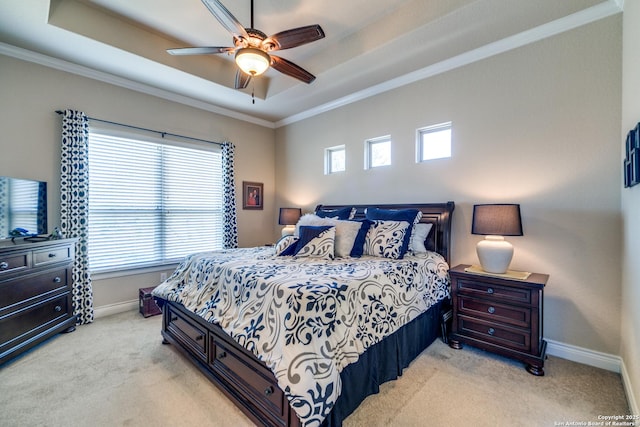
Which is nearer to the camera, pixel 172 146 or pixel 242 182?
pixel 172 146

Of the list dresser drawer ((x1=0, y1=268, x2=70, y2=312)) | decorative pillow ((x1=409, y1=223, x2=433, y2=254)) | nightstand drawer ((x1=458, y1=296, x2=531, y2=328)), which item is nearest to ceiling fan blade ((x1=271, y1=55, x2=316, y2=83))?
decorative pillow ((x1=409, y1=223, x2=433, y2=254))

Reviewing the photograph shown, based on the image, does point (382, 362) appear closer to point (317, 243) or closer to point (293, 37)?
point (317, 243)

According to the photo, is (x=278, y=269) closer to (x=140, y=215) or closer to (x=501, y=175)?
(x=501, y=175)

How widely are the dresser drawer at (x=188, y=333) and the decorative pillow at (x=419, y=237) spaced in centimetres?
213

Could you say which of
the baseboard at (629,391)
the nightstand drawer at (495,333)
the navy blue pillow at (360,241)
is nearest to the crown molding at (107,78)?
the navy blue pillow at (360,241)

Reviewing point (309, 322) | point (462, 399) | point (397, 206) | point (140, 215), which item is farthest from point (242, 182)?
point (462, 399)

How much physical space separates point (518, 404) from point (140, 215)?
14.2 ft

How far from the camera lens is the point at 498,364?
A: 229 cm

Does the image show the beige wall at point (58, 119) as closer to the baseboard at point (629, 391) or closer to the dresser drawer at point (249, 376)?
the dresser drawer at point (249, 376)

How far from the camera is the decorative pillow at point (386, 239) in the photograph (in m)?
2.66

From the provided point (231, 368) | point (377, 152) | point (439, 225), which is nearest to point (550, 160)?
point (439, 225)

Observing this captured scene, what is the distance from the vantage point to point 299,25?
2918mm

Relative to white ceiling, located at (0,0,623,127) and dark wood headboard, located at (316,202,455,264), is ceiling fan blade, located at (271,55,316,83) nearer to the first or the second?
white ceiling, located at (0,0,623,127)

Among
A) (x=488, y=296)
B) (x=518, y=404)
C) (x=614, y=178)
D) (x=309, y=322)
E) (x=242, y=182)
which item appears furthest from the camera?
(x=242, y=182)
